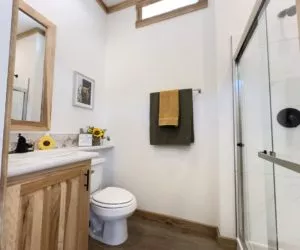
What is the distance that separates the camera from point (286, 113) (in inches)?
56.1

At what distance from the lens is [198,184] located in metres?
1.91

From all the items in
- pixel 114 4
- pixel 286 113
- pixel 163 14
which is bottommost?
pixel 286 113

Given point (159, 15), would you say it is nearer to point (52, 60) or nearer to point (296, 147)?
point (52, 60)

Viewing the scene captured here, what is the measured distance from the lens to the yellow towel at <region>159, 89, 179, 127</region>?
1.96 metres

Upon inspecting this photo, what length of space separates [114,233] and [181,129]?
115 cm

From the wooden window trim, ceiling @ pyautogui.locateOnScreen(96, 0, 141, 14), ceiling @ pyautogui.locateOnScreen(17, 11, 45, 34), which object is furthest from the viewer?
ceiling @ pyautogui.locateOnScreen(96, 0, 141, 14)

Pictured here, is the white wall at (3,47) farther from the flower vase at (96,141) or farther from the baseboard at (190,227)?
the baseboard at (190,227)

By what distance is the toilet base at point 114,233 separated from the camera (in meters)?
1.63

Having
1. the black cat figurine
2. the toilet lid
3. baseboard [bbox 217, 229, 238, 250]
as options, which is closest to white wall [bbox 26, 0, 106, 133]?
the black cat figurine

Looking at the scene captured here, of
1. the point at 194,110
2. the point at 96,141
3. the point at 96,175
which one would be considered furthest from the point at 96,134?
the point at 194,110

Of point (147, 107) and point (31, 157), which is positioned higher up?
point (147, 107)

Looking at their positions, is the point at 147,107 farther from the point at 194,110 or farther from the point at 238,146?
the point at 238,146

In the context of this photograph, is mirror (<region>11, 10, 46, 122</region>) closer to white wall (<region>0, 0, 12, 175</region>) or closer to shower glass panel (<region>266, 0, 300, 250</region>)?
white wall (<region>0, 0, 12, 175</region>)

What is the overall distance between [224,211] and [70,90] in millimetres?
1865
